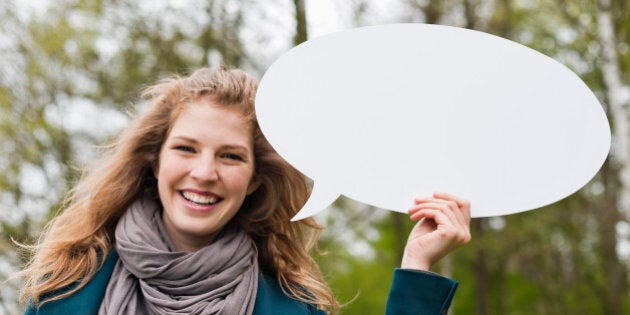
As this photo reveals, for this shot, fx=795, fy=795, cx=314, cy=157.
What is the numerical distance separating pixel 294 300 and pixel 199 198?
527 mm

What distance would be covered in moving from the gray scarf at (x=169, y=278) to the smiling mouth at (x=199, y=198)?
18cm

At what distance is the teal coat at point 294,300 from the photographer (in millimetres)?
2271

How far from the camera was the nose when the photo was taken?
249 cm

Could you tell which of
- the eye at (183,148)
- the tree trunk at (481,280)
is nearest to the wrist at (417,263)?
the eye at (183,148)

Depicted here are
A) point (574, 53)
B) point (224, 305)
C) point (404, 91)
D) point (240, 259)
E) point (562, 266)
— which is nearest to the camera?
point (404, 91)

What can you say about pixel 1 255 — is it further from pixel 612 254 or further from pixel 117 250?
pixel 612 254

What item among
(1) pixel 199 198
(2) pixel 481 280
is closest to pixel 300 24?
(1) pixel 199 198

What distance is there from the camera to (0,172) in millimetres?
9195

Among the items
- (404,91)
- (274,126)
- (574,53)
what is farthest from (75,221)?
(574,53)

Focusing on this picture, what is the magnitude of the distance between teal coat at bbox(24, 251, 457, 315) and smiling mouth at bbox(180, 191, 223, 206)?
0.37 m

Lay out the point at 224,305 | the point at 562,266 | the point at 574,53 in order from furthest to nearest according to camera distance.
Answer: the point at 562,266 < the point at 574,53 < the point at 224,305

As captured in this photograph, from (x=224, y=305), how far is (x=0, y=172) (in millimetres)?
7444

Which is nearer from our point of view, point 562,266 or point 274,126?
point 274,126

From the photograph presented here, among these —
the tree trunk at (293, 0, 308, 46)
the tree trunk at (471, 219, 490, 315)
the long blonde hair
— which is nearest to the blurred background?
the tree trunk at (293, 0, 308, 46)
